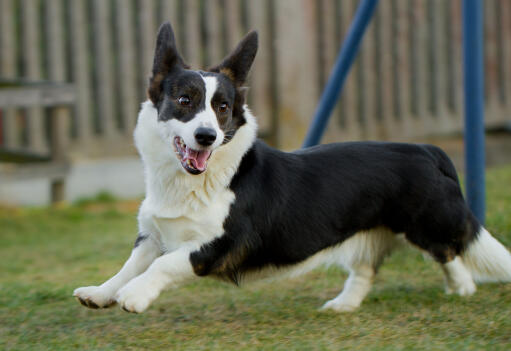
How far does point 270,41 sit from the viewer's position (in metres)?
7.98

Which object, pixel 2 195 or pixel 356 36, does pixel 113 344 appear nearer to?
pixel 356 36

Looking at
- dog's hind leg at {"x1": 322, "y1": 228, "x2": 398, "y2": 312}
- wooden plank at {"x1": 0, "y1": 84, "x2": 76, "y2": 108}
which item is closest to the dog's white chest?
dog's hind leg at {"x1": 322, "y1": 228, "x2": 398, "y2": 312}

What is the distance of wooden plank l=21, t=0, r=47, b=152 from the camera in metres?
6.83

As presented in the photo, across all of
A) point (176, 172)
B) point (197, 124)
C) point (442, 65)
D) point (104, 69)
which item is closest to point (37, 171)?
point (104, 69)

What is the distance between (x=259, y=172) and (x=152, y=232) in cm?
57

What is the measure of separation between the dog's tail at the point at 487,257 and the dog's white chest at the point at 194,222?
52.1 inches

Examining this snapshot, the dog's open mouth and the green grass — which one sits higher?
the dog's open mouth

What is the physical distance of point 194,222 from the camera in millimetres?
3326

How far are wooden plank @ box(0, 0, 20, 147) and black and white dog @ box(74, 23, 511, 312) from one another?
3.68 metres

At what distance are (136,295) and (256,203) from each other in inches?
28.1

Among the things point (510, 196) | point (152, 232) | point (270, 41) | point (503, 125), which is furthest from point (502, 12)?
point (152, 232)

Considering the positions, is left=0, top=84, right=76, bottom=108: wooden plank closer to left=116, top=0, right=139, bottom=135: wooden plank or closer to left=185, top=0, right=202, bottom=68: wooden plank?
left=116, top=0, right=139, bottom=135: wooden plank

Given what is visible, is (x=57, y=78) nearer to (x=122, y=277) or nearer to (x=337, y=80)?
(x=337, y=80)

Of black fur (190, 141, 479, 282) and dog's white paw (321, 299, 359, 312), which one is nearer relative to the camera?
black fur (190, 141, 479, 282)
